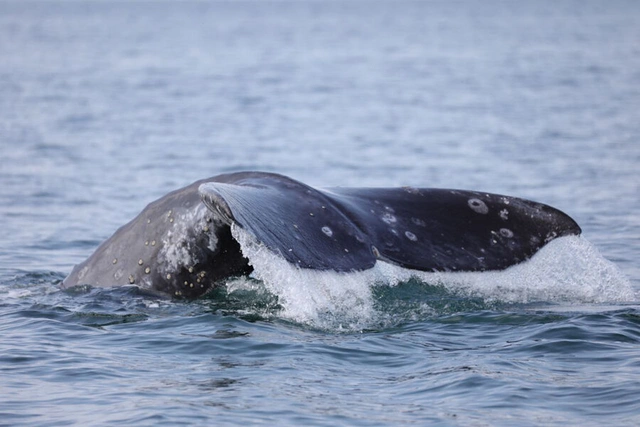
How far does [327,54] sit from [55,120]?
1262 inches

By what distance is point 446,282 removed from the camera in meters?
7.57

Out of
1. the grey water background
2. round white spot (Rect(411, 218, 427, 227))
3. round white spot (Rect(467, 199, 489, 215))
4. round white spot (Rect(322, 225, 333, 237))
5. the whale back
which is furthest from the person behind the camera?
round white spot (Rect(467, 199, 489, 215))

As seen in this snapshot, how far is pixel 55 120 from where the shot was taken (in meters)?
25.8

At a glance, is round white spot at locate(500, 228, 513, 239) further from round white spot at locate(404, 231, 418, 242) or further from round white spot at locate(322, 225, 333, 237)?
round white spot at locate(322, 225, 333, 237)

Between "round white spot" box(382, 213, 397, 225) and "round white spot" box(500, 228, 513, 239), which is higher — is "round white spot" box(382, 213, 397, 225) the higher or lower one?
the higher one

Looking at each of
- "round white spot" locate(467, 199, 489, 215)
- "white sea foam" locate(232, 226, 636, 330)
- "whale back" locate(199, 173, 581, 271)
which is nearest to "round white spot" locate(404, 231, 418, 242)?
"whale back" locate(199, 173, 581, 271)

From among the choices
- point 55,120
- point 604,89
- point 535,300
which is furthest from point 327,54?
point 535,300

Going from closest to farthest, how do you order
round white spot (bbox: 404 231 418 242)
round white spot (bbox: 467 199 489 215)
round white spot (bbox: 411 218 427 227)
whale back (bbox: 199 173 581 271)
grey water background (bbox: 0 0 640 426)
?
grey water background (bbox: 0 0 640 426), whale back (bbox: 199 173 581 271), round white spot (bbox: 404 231 418 242), round white spot (bbox: 411 218 427 227), round white spot (bbox: 467 199 489 215)

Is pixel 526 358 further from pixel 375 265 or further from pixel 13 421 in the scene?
pixel 13 421

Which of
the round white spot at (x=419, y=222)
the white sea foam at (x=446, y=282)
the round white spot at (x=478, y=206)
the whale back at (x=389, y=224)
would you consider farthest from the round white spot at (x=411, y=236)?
the round white spot at (x=478, y=206)

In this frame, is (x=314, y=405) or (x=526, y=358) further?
(x=526, y=358)

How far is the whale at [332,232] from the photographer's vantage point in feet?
23.4

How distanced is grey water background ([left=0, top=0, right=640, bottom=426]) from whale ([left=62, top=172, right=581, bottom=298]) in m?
0.30

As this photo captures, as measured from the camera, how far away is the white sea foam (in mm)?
6836
